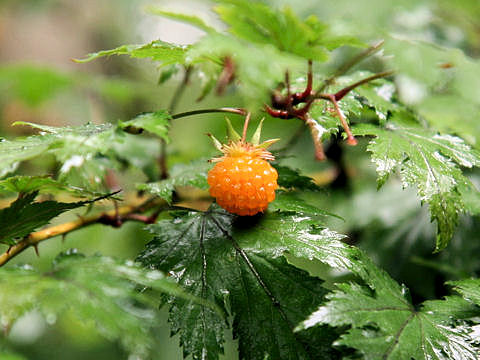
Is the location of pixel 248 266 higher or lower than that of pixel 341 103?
lower

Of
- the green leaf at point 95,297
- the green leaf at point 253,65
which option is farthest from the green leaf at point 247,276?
the green leaf at point 253,65

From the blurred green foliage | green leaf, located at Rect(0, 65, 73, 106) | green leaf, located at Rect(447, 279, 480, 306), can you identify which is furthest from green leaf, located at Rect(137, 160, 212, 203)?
green leaf, located at Rect(0, 65, 73, 106)

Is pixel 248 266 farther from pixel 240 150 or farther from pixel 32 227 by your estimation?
pixel 32 227

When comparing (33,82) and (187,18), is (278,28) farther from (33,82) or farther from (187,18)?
(33,82)

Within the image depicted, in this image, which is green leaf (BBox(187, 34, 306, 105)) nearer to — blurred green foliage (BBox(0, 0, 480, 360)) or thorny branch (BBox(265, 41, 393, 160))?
blurred green foliage (BBox(0, 0, 480, 360))

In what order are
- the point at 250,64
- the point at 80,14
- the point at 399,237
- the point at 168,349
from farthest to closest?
the point at 80,14 → the point at 168,349 → the point at 399,237 → the point at 250,64

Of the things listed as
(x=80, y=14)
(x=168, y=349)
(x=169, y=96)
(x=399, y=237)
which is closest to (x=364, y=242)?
(x=399, y=237)
